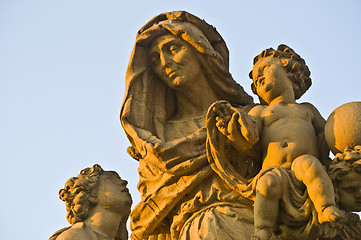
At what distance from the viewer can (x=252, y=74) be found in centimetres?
1022

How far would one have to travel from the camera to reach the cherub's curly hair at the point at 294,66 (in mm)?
10086

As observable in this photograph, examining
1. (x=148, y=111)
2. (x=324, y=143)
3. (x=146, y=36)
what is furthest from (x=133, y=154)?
(x=324, y=143)

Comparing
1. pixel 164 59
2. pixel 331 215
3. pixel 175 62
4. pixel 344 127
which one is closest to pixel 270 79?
pixel 344 127

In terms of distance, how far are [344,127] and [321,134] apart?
0.56 metres

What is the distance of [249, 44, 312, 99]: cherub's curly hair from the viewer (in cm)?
1009

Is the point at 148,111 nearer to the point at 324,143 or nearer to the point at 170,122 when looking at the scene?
the point at 170,122

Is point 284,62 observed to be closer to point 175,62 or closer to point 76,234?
A: point 175,62

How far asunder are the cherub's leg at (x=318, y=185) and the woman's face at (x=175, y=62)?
213cm

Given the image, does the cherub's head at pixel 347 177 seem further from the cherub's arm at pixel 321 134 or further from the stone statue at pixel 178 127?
the stone statue at pixel 178 127

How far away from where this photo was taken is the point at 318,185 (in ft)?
28.9

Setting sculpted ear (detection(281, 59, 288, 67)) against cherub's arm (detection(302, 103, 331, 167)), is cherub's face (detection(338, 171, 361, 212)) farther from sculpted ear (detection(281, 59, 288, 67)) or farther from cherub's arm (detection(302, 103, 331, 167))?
sculpted ear (detection(281, 59, 288, 67))

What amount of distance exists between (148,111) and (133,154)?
51 centimetres

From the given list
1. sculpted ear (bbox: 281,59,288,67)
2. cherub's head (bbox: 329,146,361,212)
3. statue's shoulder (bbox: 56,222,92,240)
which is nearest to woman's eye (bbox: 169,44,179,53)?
sculpted ear (bbox: 281,59,288,67)

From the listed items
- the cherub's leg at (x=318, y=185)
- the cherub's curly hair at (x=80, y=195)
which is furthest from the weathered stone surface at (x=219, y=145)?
the cherub's curly hair at (x=80, y=195)
